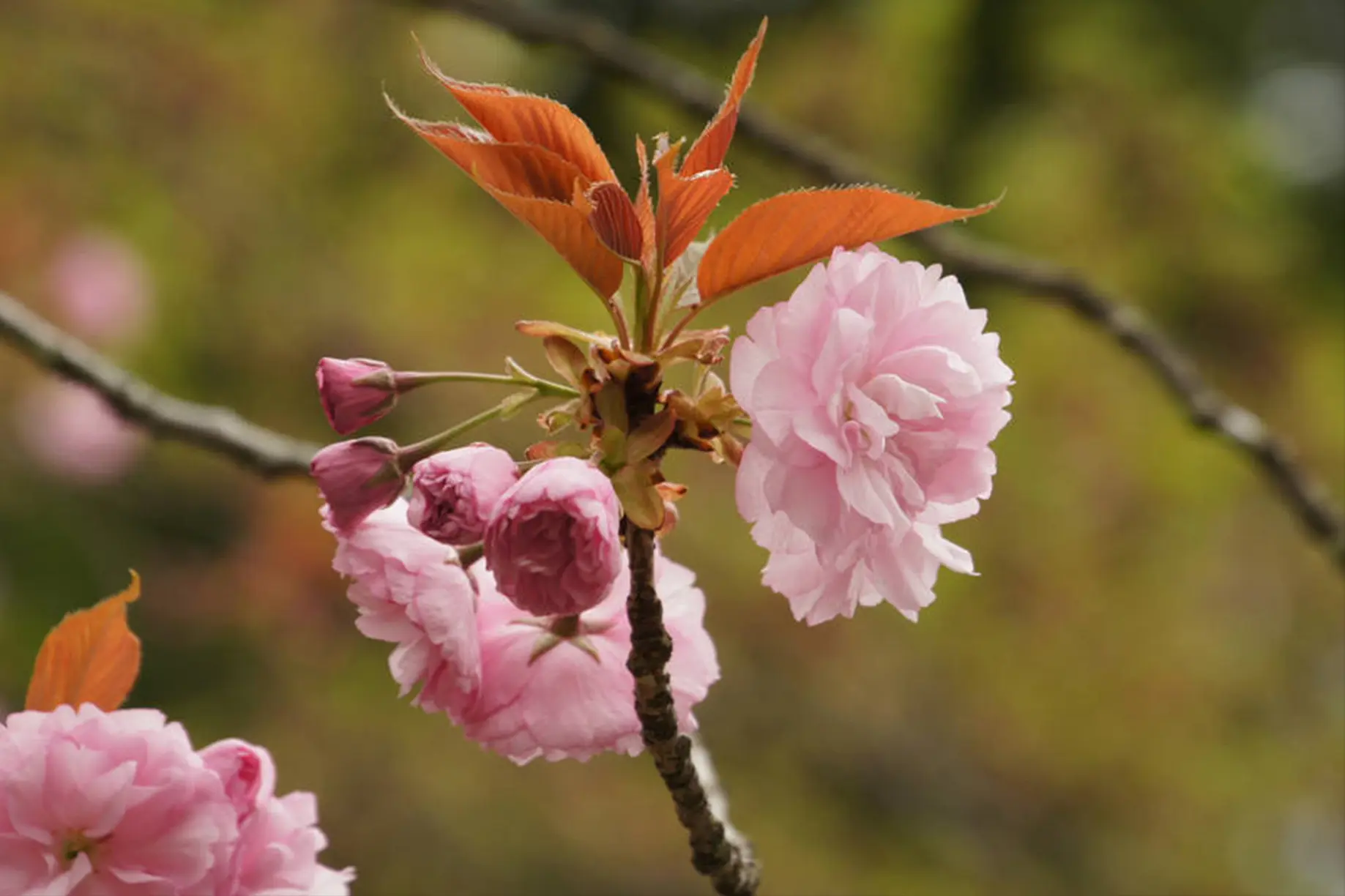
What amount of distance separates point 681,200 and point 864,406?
111 millimetres

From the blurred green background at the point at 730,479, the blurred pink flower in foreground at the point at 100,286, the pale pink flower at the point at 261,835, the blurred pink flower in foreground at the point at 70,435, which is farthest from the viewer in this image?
the blurred pink flower in foreground at the point at 70,435

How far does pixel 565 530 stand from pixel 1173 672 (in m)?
2.31

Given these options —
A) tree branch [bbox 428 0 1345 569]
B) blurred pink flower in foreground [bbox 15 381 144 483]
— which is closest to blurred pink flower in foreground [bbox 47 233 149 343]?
blurred pink flower in foreground [bbox 15 381 144 483]

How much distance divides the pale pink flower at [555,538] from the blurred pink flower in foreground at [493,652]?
0.07m

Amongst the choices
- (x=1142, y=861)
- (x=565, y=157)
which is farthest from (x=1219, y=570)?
(x=565, y=157)

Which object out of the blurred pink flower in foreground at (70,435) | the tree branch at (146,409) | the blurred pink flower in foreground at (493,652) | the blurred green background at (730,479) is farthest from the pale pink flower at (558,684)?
the blurred pink flower in foreground at (70,435)

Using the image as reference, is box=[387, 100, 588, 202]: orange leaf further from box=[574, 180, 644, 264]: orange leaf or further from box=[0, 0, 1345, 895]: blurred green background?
box=[0, 0, 1345, 895]: blurred green background

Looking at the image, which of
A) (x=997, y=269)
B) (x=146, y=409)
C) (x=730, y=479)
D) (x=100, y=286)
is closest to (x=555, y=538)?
(x=146, y=409)

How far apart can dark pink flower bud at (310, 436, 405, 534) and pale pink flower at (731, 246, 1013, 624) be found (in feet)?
0.48

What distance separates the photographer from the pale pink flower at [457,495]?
51cm

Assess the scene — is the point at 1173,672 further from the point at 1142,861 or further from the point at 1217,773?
the point at 1142,861

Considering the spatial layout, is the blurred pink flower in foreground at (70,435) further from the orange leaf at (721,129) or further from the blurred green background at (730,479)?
the orange leaf at (721,129)

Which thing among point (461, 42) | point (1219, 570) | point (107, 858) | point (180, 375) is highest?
point (107, 858)

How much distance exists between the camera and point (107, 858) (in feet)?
1.89
